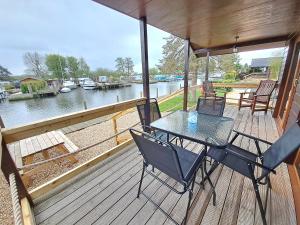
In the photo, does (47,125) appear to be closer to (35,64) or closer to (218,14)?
(218,14)

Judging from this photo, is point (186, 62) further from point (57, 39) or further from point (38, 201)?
point (57, 39)

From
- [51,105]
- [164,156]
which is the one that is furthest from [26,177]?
[51,105]

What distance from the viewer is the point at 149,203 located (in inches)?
57.4

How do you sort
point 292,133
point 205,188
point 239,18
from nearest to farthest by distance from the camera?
point 292,133
point 205,188
point 239,18

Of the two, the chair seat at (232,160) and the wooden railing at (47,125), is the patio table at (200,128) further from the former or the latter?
the wooden railing at (47,125)

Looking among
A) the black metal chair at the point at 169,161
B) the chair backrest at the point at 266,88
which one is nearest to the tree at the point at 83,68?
the black metal chair at the point at 169,161

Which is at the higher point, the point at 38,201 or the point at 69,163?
the point at 38,201

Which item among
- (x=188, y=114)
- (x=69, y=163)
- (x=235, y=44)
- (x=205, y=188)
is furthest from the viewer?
(x=235, y=44)

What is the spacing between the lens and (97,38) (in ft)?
31.2

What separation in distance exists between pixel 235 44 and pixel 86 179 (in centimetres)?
547

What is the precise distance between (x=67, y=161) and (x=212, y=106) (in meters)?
3.57

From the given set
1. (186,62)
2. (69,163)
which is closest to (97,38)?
(186,62)

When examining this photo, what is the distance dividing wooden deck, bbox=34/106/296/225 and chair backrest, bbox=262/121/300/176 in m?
0.45

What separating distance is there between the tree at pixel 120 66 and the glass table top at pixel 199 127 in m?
9.10
